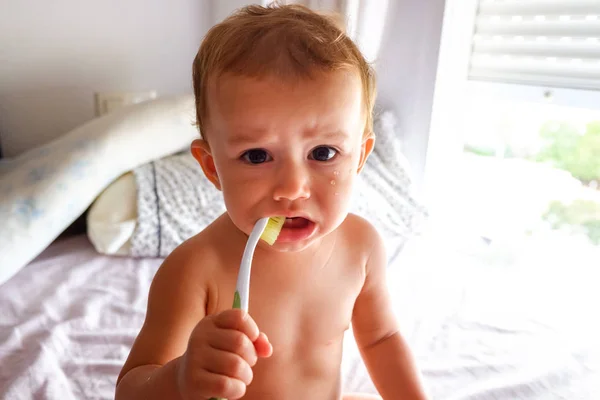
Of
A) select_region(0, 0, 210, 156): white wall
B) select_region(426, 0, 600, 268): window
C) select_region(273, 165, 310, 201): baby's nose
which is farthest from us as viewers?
select_region(0, 0, 210, 156): white wall

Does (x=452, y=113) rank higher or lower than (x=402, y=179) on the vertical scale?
higher

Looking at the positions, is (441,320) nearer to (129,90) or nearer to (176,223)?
(176,223)

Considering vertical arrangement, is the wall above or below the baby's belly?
above

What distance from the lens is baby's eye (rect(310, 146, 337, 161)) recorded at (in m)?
0.56

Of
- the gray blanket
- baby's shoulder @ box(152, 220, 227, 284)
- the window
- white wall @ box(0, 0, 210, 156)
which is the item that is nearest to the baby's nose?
baby's shoulder @ box(152, 220, 227, 284)

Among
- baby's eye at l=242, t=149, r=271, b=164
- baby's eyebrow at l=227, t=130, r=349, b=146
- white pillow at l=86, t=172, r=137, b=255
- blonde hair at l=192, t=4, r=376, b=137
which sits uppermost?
blonde hair at l=192, t=4, r=376, b=137

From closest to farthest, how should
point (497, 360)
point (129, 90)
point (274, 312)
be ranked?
point (274, 312)
point (497, 360)
point (129, 90)

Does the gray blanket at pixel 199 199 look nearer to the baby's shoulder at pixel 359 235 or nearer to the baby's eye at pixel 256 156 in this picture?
the baby's shoulder at pixel 359 235

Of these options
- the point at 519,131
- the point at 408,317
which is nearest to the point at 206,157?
the point at 408,317

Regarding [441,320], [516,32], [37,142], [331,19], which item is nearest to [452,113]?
[516,32]

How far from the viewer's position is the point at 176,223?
118 centimetres

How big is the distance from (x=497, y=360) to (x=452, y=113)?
91cm

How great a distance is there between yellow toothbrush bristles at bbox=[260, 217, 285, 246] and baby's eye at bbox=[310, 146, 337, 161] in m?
0.07

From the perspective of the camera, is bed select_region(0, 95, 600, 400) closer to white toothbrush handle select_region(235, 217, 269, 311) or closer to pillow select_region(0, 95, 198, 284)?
pillow select_region(0, 95, 198, 284)
